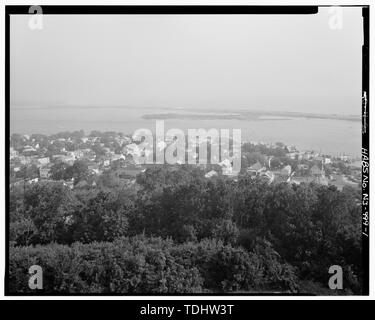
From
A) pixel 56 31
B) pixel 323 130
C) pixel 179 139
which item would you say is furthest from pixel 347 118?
pixel 56 31

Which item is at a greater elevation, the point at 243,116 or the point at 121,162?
the point at 243,116

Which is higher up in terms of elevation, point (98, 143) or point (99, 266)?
point (98, 143)

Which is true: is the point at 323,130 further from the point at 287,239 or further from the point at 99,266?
the point at 99,266

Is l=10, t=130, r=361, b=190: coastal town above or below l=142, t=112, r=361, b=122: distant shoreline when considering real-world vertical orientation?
below

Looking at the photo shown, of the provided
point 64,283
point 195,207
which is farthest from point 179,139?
point 64,283

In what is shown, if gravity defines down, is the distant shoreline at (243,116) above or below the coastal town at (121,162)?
above
